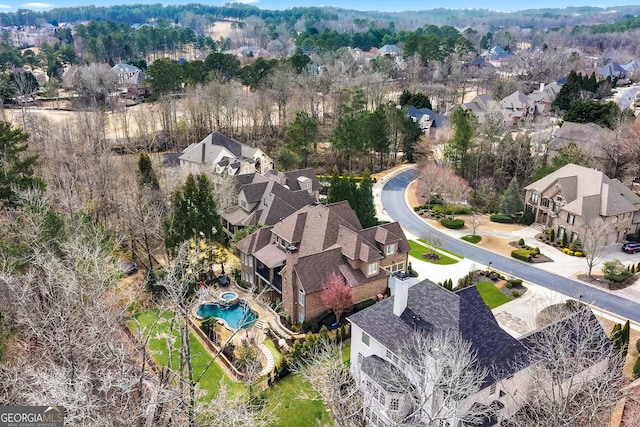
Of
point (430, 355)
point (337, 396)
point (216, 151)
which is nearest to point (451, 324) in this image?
point (430, 355)

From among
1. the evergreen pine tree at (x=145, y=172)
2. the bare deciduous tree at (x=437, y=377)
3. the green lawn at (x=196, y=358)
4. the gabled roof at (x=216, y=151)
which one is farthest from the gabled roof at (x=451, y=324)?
the gabled roof at (x=216, y=151)

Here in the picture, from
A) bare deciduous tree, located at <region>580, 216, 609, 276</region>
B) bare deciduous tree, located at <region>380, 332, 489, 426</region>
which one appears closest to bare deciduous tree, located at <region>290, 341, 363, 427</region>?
bare deciduous tree, located at <region>380, 332, 489, 426</region>

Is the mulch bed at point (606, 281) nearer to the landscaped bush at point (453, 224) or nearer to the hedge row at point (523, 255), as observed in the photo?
the hedge row at point (523, 255)

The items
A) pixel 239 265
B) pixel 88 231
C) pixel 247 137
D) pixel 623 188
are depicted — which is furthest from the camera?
pixel 247 137

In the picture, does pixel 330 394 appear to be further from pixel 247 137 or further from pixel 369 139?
pixel 247 137

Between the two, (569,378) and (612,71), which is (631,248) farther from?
(612,71)

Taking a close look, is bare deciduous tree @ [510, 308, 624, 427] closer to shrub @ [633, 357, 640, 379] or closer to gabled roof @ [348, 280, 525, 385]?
gabled roof @ [348, 280, 525, 385]

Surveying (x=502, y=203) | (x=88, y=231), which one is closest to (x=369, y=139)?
(x=502, y=203)

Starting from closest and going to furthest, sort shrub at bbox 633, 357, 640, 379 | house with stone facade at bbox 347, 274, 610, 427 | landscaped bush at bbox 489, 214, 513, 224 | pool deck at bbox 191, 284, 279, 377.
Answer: house with stone facade at bbox 347, 274, 610, 427
shrub at bbox 633, 357, 640, 379
pool deck at bbox 191, 284, 279, 377
landscaped bush at bbox 489, 214, 513, 224
